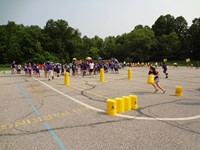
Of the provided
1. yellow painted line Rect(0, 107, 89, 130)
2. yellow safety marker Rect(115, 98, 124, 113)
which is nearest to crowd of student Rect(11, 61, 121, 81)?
yellow painted line Rect(0, 107, 89, 130)

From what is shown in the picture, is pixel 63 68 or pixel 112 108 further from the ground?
pixel 63 68

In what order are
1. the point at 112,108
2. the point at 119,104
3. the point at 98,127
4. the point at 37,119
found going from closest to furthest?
1. the point at 98,127
2. the point at 37,119
3. the point at 112,108
4. the point at 119,104

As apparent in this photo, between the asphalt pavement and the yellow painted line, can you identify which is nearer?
the asphalt pavement

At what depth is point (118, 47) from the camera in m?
85.4

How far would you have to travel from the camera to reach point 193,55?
72250 millimetres

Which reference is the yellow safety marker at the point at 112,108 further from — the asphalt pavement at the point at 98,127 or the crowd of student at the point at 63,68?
the crowd of student at the point at 63,68

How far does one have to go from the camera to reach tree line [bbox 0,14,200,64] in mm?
72831

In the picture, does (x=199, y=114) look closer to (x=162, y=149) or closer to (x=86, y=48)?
(x=162, y=149)

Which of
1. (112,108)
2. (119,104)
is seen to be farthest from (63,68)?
(112,108)

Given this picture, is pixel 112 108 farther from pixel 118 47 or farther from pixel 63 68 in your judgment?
pixel 118 47

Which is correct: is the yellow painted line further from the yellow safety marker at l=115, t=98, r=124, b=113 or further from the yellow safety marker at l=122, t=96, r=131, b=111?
the yellow safety marker at l=122, t=96, r=131, b=111

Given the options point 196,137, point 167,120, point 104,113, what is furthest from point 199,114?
point 104,113

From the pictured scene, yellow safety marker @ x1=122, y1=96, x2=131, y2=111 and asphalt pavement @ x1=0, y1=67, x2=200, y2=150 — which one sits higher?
yellow safety marker @ x1=122, y1=96, x2=131, y2=111

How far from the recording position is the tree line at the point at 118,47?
2867 inches
